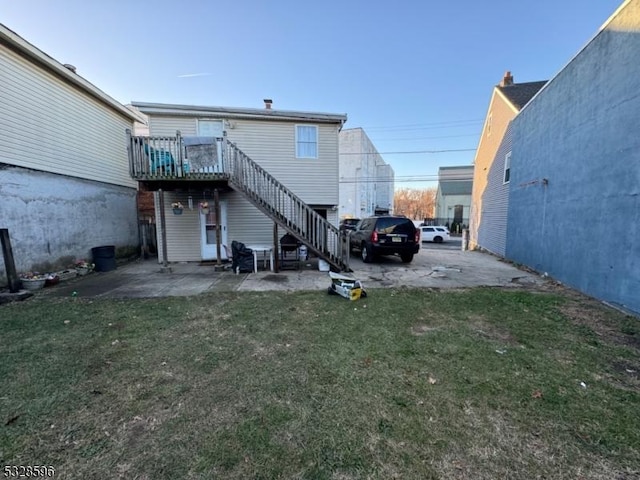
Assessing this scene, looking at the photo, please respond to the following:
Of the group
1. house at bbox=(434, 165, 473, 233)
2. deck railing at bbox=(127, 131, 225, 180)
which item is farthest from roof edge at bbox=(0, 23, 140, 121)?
house at bbox=(434, 165, 473, 233)

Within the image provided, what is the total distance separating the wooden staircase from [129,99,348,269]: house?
3 centimetres

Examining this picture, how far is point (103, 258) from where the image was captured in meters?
8.45

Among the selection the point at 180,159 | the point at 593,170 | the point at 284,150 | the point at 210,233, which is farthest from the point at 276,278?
the point at 593,170

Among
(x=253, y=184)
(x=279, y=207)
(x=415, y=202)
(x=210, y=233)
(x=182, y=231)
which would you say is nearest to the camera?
(x=253, y=184)

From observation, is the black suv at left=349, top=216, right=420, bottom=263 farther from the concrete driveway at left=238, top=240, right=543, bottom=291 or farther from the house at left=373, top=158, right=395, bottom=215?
the house at left=373, top=158, right=395, bottom=215

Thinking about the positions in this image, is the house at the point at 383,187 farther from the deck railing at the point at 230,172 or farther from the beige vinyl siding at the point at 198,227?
the deck railing at the point at 230,172

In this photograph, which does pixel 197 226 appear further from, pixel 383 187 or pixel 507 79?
pixel 383 187

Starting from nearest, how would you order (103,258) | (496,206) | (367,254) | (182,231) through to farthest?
(103,258) → (182,231) → (367,254) → (496,206)

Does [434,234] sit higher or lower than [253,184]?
lower

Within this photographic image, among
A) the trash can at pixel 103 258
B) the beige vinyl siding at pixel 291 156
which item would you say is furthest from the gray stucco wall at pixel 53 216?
the beige vinyl siding at pixel 291 156

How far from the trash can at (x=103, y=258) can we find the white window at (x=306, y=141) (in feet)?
22.1

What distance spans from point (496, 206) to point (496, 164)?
2069 mm

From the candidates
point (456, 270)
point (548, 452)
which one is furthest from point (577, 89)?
point (548, 452)

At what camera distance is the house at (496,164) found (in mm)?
11789
